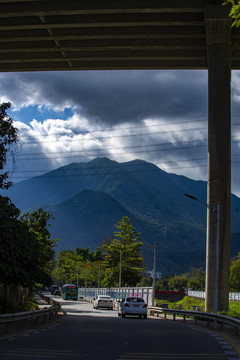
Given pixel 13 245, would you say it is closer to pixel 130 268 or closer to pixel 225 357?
pixel 225 357

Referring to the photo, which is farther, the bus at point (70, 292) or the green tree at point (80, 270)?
the green tree at point (80, 270)

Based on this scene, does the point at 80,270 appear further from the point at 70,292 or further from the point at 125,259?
the point at 70,292

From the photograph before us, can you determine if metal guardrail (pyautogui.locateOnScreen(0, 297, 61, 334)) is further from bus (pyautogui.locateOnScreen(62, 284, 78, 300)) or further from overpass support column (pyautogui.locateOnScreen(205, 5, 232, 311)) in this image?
bus (pyautogui.locateOnScreen(62, 284, 78, 300))

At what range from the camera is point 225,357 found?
39.1 feet

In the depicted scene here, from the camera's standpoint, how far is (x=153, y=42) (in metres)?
40.4

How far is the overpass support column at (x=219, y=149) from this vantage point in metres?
34.7

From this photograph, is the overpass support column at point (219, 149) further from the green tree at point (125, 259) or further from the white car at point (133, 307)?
the green tree at point (125, 259)

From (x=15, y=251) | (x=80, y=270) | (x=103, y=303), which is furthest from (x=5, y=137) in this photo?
(x=80, y=270)

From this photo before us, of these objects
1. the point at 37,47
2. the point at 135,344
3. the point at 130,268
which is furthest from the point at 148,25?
the point at 130,268

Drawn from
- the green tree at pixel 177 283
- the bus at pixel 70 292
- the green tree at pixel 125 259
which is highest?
the green tree at pixel 125 259

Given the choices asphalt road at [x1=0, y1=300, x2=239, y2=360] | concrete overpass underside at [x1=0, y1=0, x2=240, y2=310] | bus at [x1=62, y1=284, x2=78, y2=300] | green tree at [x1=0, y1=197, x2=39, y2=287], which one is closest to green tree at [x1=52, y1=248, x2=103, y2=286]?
bus at [x1=62, y1=284, x2=78, y2=300]

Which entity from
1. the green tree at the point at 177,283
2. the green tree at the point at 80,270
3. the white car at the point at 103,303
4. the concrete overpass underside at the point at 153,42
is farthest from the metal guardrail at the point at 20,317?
the green tree at the point at 177,283

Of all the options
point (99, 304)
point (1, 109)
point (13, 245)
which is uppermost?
point (1, 109)

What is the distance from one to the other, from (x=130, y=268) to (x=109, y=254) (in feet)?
23.9
